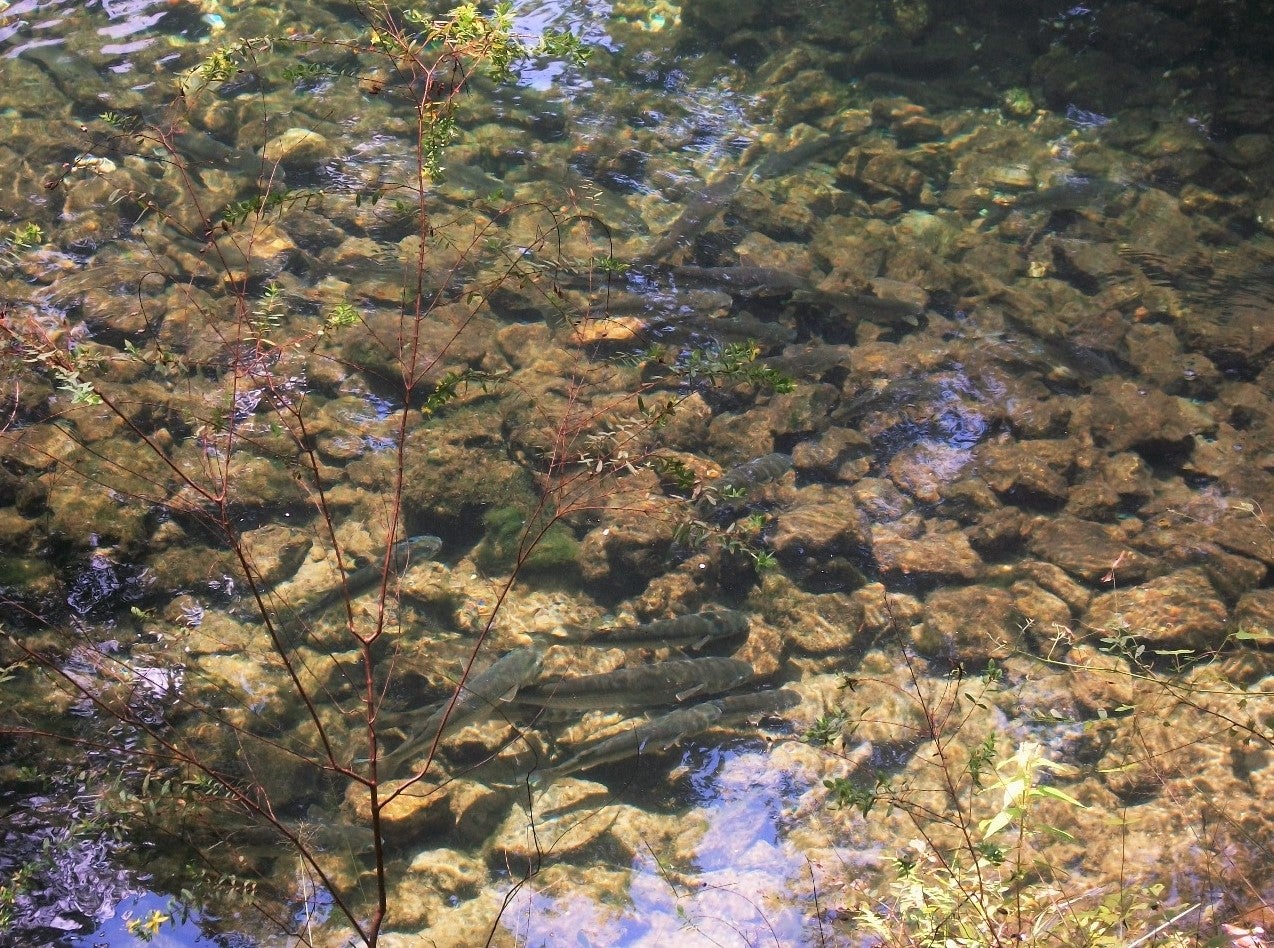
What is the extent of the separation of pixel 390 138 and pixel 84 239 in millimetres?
2996

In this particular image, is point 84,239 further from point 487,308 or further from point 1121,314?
point 1121,314

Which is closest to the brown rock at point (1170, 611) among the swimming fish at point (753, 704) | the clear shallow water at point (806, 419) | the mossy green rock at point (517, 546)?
the clear shallow water at point (806, 419)

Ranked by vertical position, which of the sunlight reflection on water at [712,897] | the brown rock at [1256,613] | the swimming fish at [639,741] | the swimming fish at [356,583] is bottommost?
the sunlight reflection on water at [712,897]

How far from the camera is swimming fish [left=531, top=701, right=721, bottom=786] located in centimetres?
414

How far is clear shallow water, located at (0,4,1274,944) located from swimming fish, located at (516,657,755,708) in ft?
0.59

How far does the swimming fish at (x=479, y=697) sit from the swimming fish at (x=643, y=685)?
10 centimetres

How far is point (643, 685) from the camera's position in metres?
4.52

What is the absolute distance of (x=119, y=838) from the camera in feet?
10.6

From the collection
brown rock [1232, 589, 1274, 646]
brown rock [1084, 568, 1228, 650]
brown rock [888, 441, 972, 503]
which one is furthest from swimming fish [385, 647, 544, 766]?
brown rock [1232, 589, 1274, 646]

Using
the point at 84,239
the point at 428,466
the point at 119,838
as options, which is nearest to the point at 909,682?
the point at 428,466

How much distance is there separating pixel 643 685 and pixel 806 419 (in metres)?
2.42

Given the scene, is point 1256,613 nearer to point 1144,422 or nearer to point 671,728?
point 1144,422

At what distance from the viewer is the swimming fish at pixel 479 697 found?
13.2ft

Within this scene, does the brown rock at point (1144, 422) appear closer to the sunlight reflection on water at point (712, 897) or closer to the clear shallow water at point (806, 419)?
the clear shallow water at point (806, 419)
